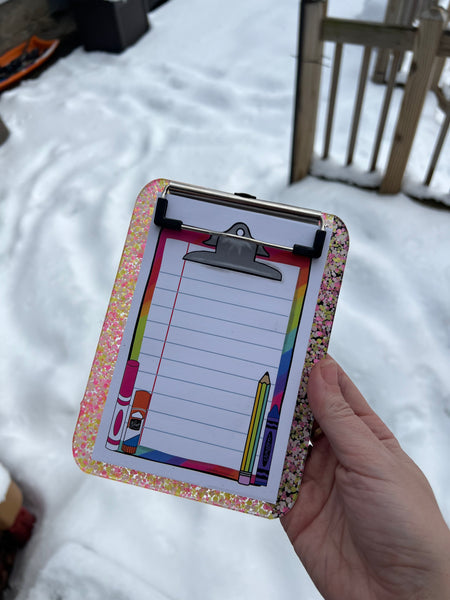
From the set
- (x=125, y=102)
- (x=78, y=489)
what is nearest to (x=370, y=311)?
(x=78, y=489)

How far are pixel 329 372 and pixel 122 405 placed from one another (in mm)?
426

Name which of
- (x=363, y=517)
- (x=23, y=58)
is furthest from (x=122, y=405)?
(x=23, y=58)

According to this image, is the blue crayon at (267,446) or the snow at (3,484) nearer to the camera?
the blue crayon at (267,446)

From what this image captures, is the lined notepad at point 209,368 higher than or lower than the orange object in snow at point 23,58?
higher

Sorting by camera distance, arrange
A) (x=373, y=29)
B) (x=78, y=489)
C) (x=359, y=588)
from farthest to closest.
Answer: (x=373, y=29) < (x=78, y=489) < (x=359, y=588)

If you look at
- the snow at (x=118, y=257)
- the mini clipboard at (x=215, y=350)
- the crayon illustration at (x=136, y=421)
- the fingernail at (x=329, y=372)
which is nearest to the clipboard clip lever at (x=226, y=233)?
Result: the mini clipboard at (x=215, y=350)

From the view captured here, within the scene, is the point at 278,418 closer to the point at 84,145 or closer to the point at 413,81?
the point at 413,81

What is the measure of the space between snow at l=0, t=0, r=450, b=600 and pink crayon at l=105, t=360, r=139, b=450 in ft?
1.76

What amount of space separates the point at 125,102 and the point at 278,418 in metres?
2.47

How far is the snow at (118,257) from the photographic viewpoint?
47.8 inches

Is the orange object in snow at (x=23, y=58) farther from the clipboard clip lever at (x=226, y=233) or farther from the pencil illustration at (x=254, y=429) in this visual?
the pencil illustration at (x=254, y=429)

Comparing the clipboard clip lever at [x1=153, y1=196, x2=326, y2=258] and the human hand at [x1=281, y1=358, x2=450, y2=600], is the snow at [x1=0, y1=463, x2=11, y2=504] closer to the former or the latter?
the human hand at [x1=281, y1=358, x2=450, y2=600]

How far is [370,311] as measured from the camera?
5.40 feet

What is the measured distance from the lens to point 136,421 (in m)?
0.86
